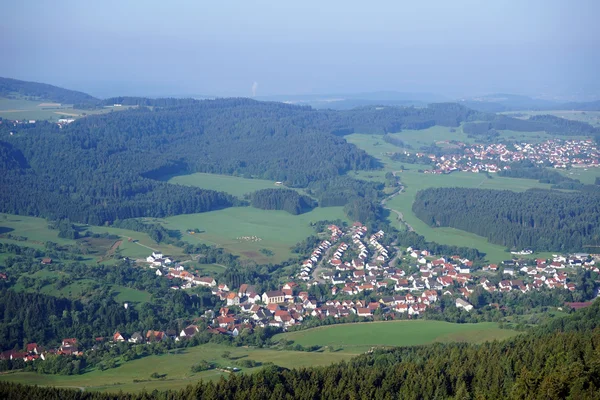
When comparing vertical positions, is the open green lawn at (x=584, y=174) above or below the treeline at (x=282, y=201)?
above

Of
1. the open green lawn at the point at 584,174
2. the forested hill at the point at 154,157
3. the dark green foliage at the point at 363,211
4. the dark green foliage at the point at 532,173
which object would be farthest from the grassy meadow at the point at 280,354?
the open green lawn at the point at 584,174

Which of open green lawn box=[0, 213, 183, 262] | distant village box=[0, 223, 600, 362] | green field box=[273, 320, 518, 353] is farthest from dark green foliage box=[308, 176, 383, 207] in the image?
green field box=[273, 320, 518, 353]

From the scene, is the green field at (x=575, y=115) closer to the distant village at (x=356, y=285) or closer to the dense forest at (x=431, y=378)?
the distant village at (x=356, y=285)

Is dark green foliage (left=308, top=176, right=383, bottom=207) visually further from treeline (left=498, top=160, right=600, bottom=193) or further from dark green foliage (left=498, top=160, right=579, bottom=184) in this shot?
treeline (left=498, top=160, right=600, bottom=193)

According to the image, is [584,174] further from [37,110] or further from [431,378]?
[37,110]

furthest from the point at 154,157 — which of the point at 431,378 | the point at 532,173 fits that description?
the point at 431,378
